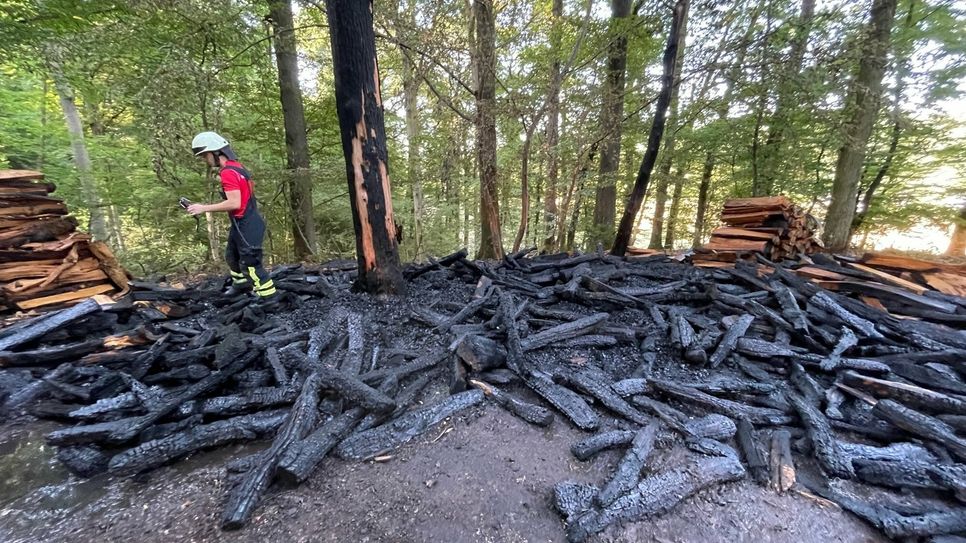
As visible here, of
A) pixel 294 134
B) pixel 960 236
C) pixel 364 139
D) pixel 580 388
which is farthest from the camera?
pixel 960 236

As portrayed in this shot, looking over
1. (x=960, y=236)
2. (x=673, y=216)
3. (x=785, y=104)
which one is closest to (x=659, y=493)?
(x=785, y=104)

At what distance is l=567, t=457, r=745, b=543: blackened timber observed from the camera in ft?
5.64

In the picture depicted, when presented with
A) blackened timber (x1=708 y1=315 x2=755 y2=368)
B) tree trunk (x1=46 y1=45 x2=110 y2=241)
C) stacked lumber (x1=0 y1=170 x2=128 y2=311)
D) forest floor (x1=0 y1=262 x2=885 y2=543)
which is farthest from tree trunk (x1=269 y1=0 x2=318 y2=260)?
blackened timber (x1=708 y1=315 x2=755 y2=368)

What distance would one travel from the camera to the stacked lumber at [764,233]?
558 cm

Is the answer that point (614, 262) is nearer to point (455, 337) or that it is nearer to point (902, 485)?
point (455, 337)

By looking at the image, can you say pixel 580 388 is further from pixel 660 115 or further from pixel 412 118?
pixel 412 118

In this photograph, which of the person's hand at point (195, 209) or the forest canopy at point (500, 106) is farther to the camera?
the forest canopy at point (500, 106)

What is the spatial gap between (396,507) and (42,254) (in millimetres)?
5280

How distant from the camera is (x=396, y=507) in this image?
1851 mm

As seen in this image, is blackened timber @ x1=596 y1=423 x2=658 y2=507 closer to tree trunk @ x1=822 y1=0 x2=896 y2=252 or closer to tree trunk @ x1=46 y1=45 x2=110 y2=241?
tree trunk @ x1=822 y1=0 x2=896 y2=252

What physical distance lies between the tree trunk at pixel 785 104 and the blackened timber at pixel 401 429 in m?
6.91

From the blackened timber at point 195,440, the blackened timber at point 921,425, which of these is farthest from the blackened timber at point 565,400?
the blackened timber at point 921,425

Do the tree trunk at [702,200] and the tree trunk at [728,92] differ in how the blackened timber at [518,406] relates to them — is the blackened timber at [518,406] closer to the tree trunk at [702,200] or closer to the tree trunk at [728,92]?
the tree trunk at [728,92]

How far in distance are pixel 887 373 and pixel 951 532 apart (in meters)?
1.50
